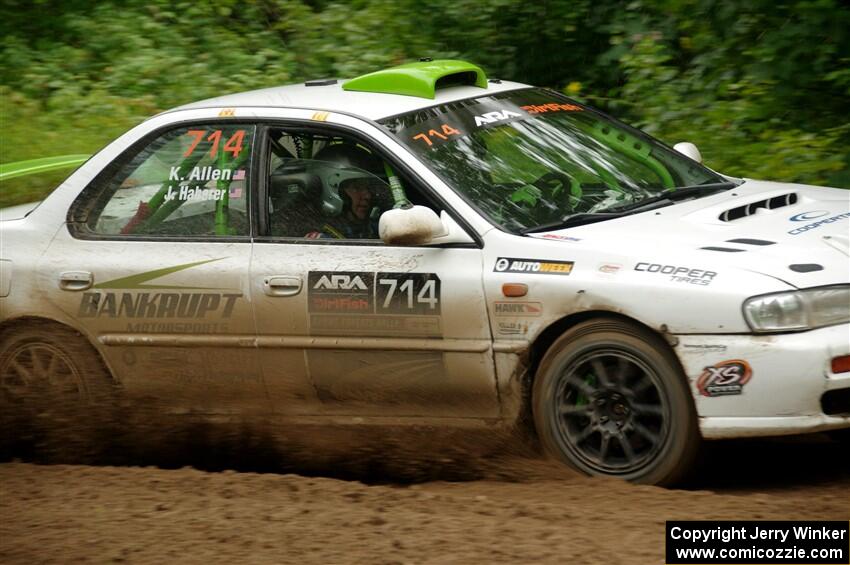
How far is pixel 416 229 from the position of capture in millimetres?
5055

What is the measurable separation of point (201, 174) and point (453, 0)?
616 cm

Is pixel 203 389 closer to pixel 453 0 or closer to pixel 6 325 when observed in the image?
pixel 6 325

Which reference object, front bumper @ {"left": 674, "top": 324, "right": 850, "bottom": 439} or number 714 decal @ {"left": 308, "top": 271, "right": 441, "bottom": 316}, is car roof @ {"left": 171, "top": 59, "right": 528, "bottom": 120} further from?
front bumper @ {"left": 674, "top": 324, "right": 850, "bottom": 439}

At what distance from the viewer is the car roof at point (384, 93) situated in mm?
5715

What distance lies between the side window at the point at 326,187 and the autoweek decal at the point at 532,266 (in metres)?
0.57

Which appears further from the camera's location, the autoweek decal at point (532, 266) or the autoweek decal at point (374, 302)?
the autoweek decal at point (374, 302)

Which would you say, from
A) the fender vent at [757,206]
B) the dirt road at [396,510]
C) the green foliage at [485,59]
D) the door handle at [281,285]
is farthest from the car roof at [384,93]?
the green foliage at [485,59]

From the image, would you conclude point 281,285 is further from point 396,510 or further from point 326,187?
point 396,510

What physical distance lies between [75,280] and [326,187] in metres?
1.23

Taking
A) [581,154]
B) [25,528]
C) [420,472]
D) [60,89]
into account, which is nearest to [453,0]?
[60,89]

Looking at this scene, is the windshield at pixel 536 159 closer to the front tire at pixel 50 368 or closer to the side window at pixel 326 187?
the side window at pixel 326 187
